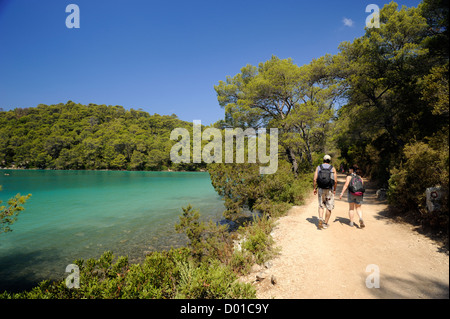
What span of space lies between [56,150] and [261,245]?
10351 centimetres

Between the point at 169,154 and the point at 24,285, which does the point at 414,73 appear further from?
the point at 169,154

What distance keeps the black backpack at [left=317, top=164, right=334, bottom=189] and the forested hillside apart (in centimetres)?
7783

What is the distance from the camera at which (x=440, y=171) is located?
17.1 ft

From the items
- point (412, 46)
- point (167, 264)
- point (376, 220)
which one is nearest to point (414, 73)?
point (412, 46)

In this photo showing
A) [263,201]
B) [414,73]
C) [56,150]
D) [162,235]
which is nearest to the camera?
[414,73]

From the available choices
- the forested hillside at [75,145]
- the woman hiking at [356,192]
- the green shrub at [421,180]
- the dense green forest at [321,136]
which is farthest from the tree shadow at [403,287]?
the forested hillside at [75,145]

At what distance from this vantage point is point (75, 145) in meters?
85.1

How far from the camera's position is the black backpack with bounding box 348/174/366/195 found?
6.00 metres

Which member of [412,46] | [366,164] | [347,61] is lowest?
[366,164]

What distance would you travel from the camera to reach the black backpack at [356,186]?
19.7 ft

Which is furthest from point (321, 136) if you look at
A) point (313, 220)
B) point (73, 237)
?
point (73, 237)

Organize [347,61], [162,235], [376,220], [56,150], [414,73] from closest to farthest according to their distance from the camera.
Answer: [376,220] → [414,73] → [162,235] → [347,61] → [56,150]

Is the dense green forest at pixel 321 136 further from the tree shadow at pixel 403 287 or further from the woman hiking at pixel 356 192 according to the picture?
the tree shadow at pixel 403 287

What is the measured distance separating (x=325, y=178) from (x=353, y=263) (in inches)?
99.7
